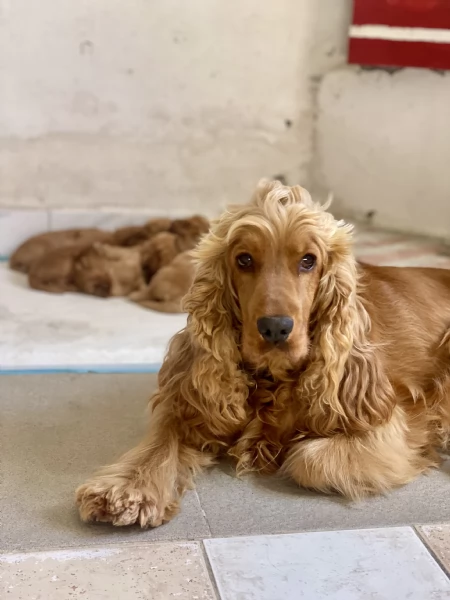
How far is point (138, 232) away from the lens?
431cm

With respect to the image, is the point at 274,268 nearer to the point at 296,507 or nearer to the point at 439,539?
the point at 296,507

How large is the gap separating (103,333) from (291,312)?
5.29 ft

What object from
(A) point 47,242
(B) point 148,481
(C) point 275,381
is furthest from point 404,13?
(B) point 148,481

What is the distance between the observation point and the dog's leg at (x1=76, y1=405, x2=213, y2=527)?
189 centimetres

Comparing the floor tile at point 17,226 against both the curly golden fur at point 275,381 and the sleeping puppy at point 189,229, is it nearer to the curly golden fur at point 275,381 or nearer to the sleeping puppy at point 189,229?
the sleeping puppy at point 189,229

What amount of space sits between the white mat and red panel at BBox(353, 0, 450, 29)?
2103mm

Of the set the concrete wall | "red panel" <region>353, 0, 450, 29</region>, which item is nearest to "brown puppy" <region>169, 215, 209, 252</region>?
the concrete wall

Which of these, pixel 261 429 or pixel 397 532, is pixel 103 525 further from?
pixel 397 532

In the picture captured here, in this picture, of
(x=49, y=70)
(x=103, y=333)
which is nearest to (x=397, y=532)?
(x=103, y=333)

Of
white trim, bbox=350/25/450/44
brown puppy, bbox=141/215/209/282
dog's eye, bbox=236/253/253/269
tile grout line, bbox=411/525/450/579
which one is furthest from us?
white trim, bbox=350/25/450/44

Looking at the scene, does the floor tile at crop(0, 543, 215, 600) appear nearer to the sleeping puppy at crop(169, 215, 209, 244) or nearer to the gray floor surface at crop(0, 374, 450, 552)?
the gray floor surface at crop(0, 374, 450, 552)

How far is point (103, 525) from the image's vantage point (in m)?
1.92

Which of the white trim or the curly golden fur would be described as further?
the white trim

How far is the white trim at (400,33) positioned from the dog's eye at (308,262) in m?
2.64
